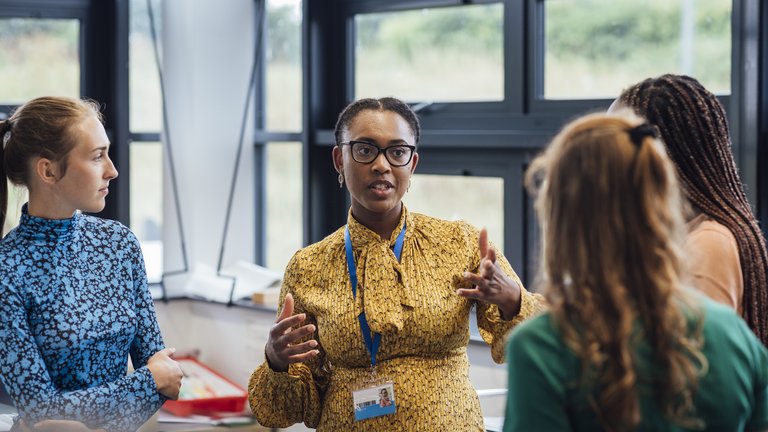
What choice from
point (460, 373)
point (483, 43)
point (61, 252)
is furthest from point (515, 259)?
point (61, 252)

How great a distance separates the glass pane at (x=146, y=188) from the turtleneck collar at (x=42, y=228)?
2677mm

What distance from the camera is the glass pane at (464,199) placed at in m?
3.66

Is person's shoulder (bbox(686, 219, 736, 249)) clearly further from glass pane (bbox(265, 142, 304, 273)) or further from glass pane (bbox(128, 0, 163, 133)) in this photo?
glass pane (bbox(128, 0, 163, 133))

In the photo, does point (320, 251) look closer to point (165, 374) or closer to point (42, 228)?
point (165, 374)

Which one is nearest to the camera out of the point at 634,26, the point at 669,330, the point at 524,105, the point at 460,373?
the point at 669,330

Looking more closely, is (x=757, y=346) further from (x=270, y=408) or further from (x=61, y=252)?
(x=61, y=252)

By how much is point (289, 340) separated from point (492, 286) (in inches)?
16.7

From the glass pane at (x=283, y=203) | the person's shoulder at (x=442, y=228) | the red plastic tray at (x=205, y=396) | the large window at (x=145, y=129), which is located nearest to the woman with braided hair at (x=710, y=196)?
the person's shoulder at (x=442, y=228)

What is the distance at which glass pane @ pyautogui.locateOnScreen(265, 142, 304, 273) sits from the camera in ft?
15.0

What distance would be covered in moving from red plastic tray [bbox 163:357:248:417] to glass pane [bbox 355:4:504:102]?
58.7 inches

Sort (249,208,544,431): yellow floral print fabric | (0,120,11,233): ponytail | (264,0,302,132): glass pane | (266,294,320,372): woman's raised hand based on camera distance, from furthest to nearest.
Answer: (264,0,302,132): glass pane → (0,120,11,233): ponytail → (249,208,544,431): yellow floral print fabric → (266,294,320,372): woman's raised hand

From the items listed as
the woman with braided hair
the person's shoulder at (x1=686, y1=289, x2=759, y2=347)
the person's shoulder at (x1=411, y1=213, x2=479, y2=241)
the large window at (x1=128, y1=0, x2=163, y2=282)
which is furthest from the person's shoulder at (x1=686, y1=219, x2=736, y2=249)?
the large window at (x1=128, y1=0, x2=163, y2=282)

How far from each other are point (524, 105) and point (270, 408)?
1918mm

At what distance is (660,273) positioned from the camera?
3.91ft
